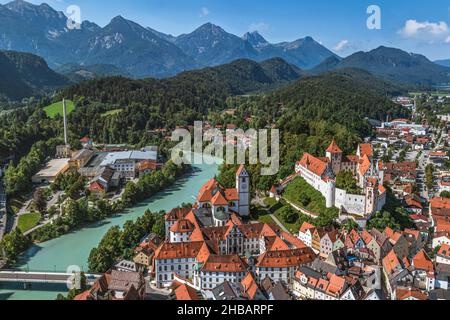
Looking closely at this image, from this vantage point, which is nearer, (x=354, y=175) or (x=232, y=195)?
(x=232, y=195)

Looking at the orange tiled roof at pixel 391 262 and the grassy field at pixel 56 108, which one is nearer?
the orange tiled roof at pixel 391 262

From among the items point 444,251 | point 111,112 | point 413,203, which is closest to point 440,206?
point 413,203

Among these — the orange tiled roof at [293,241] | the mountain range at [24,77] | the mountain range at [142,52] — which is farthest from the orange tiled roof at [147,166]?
the mountain range at [142,52]

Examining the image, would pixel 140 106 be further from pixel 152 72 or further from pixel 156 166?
pixel 152 72

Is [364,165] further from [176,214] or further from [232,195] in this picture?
[176,214]

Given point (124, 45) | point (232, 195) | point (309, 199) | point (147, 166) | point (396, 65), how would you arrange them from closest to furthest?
1. point (232, 195)
2. point (309, 199)
3. point (147, 166)
4. point (396, 65)
5. point (124, 45)

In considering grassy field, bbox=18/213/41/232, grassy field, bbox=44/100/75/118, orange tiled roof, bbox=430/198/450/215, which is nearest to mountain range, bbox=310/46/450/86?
grassy field, bbox=44/100/75/118

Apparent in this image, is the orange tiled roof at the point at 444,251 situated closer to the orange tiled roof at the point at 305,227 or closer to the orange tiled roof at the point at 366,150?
the orange tiled roof at the point at 305,227
